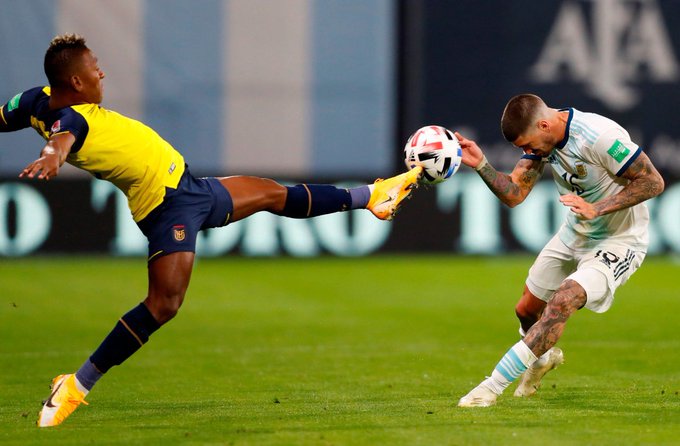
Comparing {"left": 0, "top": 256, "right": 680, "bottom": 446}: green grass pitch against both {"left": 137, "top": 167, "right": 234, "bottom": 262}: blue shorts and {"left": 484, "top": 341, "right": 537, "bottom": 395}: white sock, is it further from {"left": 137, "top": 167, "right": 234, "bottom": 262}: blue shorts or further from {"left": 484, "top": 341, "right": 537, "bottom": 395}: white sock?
{"left": 137, "top": 167, "right": 234, "bottom": 262}: blue shorts

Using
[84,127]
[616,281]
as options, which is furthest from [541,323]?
[84,127]

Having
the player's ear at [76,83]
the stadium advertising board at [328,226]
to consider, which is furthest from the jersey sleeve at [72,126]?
the stadium advertising board at [328,226]

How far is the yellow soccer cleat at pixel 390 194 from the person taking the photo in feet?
25.8

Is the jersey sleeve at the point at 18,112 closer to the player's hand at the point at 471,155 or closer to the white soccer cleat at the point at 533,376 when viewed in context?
the player's hand at the point at 471,155

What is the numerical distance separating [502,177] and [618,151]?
2.69 ft

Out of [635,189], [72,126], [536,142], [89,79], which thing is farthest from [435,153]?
[72,126]

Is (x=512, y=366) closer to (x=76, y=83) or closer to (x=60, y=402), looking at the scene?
(x=60, y=402)

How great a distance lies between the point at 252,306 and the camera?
1344cm

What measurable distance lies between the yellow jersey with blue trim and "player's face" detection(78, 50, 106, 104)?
0.06 metres

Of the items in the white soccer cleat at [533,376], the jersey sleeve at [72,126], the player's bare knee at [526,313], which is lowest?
the white soccer cleat at [533,376]

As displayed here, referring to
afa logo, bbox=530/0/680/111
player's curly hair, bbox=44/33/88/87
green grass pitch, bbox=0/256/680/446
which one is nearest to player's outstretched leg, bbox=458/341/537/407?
green grass pitch, bbox=0/256/680/446

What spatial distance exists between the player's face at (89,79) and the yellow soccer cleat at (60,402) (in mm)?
1595

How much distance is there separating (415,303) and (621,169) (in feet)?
21.4

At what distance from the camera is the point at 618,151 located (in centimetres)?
722
